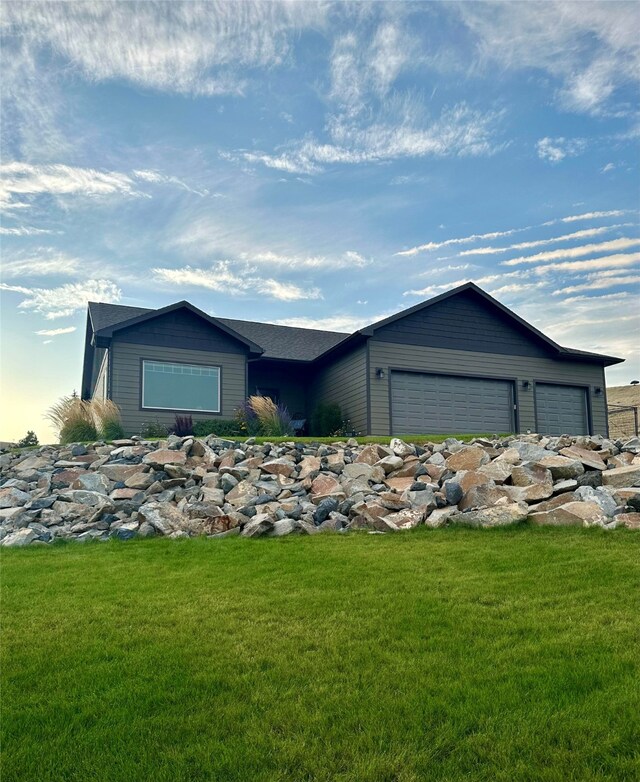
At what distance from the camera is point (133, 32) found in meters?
9.27

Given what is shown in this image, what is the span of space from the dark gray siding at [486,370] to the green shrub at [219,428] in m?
3.62

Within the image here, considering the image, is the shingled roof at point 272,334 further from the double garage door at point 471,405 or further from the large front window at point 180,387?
the double garage door at point 471,405

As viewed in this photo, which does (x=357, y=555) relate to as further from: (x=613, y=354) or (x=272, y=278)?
(x=613, y=354)

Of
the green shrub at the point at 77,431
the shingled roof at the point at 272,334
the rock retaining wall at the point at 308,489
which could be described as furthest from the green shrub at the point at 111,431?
the shingled roof at the point at 272,334

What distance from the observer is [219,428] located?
17.0m

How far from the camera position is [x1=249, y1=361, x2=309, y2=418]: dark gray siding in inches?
813

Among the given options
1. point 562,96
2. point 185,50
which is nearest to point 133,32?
point 185,50

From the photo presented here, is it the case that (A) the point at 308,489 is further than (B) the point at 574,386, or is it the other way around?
(B) the point at 574,386

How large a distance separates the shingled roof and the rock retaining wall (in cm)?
804

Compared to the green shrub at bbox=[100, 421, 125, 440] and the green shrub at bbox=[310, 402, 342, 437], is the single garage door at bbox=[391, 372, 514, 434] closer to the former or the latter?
the green shrub at bbox=[310, 402, 342, 437]

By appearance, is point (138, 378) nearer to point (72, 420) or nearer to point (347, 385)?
point (72, 420)

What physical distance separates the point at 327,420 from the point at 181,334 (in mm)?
4787

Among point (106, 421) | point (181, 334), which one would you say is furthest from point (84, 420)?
point (181, 334)

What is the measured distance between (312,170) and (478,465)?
747 centimetres
